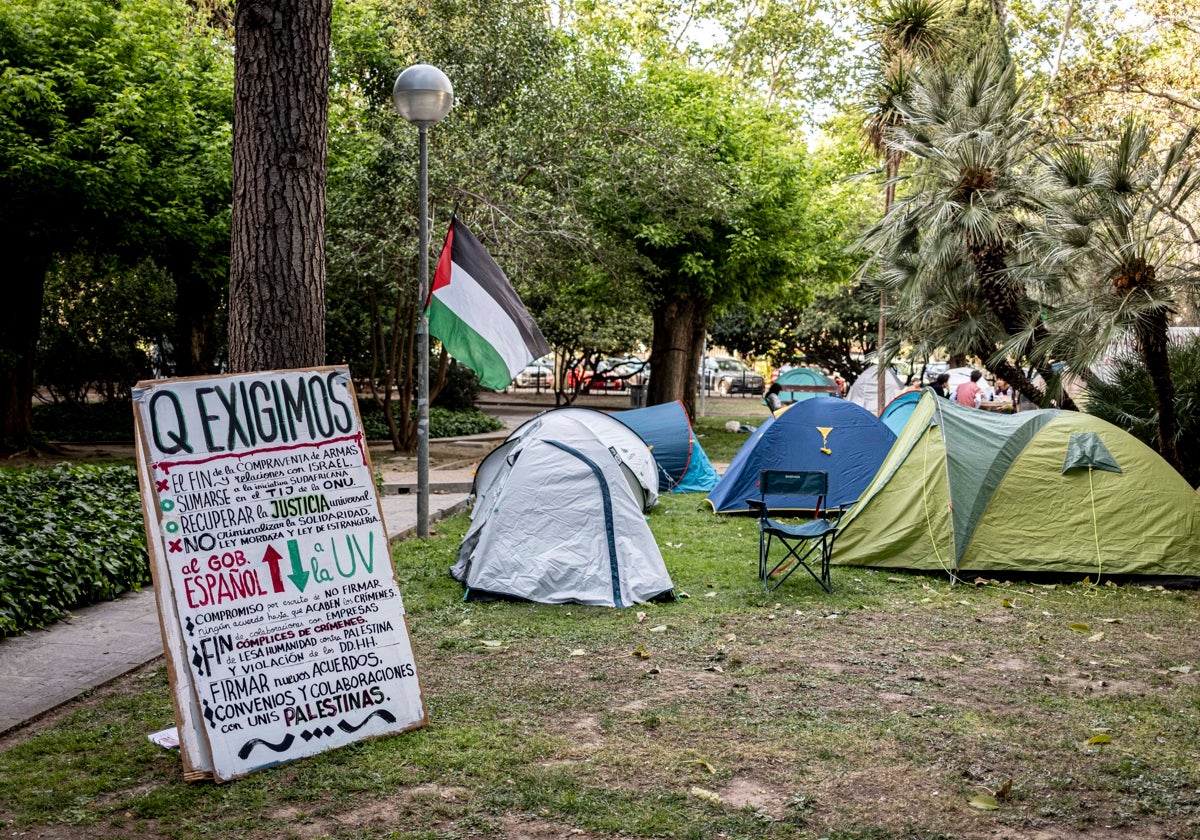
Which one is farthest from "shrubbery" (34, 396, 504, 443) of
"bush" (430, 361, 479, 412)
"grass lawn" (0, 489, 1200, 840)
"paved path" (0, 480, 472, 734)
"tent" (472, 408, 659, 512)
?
"grass lawn" (0, 489, 1200, 840)

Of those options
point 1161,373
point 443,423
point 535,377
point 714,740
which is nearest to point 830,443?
point 1161,373

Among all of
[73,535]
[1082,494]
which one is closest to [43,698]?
[73,535]

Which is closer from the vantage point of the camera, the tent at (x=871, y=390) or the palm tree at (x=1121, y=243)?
the palm tree at (x=1121, y=243)

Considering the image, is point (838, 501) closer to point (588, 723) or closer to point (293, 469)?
point (588, 723)

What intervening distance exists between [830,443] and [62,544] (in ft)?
26.7

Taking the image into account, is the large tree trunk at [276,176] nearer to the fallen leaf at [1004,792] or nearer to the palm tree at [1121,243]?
the fallen leaf at [1004,792]

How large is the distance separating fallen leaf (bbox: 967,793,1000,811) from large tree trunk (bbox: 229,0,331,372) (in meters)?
3.82

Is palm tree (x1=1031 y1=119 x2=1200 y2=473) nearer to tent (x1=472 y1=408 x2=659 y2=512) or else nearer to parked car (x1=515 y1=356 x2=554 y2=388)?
tent (x1=472 y1=408 x2=659 y2=512)

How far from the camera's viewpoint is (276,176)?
5.35 meters

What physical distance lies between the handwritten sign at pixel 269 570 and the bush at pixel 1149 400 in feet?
29.4

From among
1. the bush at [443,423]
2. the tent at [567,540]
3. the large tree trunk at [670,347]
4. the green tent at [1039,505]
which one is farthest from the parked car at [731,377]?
the tent at [567,540]

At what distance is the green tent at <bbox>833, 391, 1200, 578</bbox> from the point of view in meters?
9.06

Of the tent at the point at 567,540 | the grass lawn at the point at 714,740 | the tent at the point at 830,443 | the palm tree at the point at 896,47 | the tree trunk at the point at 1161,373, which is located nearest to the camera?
the grass lawn at the point at 714,740

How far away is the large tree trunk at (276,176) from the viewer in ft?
17.4
